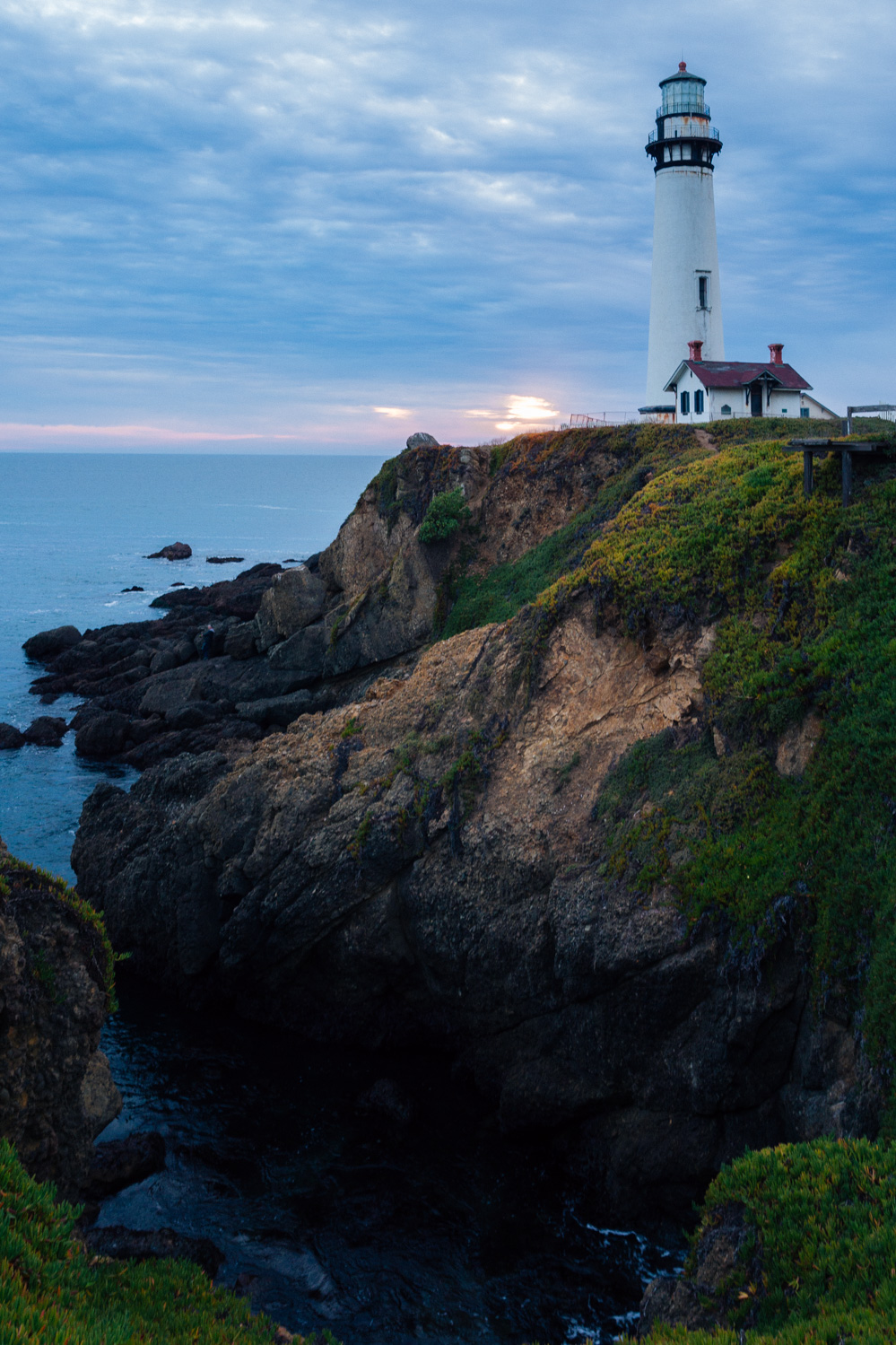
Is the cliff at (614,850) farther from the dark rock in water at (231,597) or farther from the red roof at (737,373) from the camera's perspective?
the dark rock in water at (231,597)

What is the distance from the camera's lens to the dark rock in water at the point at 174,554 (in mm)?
113062

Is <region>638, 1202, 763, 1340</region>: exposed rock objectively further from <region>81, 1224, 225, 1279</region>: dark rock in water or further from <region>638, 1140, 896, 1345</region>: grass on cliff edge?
<region>81, 1224, 225, 1279</region>: dark rock in water

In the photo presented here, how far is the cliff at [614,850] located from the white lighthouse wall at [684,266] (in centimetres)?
1782

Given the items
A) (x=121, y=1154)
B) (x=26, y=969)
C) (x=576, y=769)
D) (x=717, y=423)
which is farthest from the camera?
(x=717, y=423)

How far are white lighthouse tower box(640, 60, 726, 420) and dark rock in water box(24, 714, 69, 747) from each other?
109ft

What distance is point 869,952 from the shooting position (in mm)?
15477

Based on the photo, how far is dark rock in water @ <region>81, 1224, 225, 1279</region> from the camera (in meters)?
15.2

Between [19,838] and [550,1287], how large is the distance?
1008 inches

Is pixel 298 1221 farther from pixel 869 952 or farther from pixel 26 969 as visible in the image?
pixel 869 952

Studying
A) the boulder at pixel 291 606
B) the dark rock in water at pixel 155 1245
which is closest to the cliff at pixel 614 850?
the dark rock in water at pixel 155 1245

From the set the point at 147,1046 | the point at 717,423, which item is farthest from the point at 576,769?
the point at 717,423

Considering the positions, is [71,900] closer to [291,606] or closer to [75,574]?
[291,606]

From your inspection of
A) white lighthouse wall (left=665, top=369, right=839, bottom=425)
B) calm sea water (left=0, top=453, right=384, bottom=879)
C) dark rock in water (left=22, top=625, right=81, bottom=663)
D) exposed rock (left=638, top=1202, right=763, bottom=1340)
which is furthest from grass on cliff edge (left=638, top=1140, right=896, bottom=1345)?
dark rock in water (left=22, top=625, right=81, bottom=663)

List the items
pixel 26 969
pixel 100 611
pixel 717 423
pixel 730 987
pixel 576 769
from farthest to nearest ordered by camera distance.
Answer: pixel 100 611 → pixel 717 423 → pixel 576 769 → pixel 730 987 → pixel 26 969
